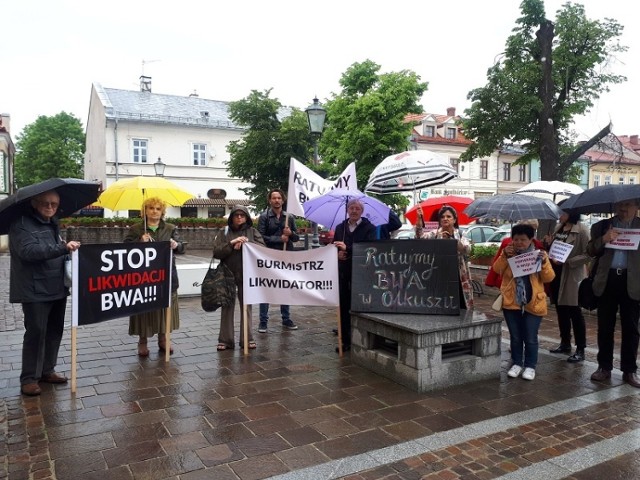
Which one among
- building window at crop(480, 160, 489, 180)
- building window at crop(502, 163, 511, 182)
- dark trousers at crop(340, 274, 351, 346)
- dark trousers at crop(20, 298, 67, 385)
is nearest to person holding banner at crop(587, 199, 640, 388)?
dark trousers at crop(340, 274, 351, 346)

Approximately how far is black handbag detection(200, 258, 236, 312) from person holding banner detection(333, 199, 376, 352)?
1329 millimetres

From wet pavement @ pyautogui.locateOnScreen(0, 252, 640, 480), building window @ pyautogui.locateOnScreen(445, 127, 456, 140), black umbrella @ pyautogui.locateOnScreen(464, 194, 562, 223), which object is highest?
building window @ pyautogui.locateOnScreen(445, 127, 456, 140)

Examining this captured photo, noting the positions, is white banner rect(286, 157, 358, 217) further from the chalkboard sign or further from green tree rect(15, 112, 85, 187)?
green tree rect(15, 112, 85, 187)

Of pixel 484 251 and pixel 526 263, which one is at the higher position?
pixel 526 263

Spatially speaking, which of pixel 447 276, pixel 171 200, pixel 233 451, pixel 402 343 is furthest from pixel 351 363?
pixel 171 200

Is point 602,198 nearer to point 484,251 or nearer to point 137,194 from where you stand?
point 137,194

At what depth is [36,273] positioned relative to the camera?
454cm

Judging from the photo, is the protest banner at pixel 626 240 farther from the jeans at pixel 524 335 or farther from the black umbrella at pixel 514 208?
the jeans at pixel 524 335

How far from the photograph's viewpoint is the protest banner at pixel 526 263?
195 inches

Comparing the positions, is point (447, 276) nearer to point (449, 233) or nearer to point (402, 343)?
point (449, 233)

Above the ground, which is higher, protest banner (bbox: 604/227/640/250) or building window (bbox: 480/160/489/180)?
building window (bbox: 480/160/489/180)

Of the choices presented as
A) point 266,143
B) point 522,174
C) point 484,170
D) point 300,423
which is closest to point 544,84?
point 300,423

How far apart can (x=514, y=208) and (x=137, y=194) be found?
4.26 metres

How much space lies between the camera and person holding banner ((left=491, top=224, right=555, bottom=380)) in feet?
16.5
